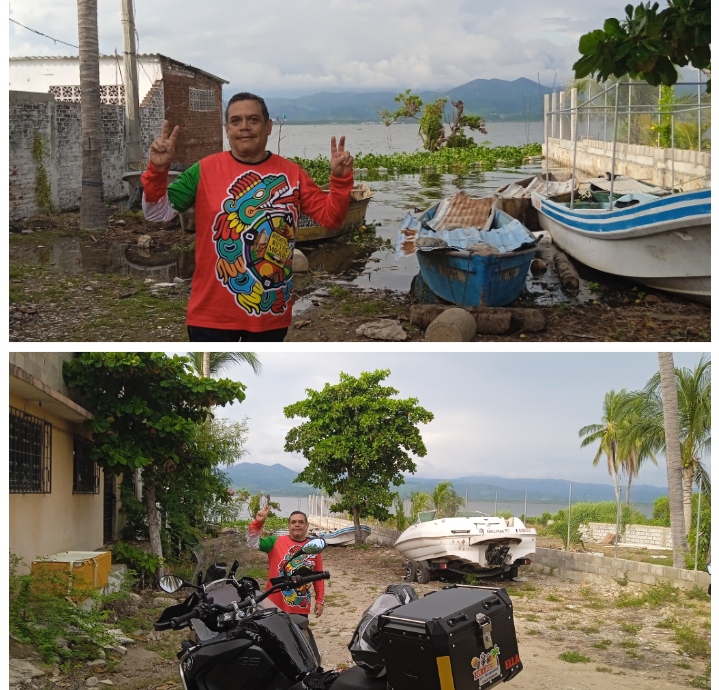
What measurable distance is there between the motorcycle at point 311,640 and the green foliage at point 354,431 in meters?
5.80

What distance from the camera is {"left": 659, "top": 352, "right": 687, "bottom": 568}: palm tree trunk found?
8617 mm

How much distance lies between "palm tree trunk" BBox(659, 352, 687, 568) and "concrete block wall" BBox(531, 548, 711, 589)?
0.90 m

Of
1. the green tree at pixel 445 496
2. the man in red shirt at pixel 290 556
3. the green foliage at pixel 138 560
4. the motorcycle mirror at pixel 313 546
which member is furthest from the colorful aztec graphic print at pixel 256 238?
the green tree at pixel 445 496

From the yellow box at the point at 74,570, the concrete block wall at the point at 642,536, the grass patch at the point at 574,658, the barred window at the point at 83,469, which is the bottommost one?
the concrete block wall at the point at 642,536

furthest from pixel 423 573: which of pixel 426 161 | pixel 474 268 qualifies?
pixel 426 161

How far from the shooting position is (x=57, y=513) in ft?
21.5

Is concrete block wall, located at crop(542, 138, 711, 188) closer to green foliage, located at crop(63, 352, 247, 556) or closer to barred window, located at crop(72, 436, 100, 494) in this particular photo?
green foliage, located at crop(63, 352, 247, 556)

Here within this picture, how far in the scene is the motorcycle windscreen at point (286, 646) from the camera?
10.1 feet

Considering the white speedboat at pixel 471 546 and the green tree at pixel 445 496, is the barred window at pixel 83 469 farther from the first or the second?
the green tree at pixel 445 496

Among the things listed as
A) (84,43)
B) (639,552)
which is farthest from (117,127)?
(639,552)

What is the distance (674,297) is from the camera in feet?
24.3

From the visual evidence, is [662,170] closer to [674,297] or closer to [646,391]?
[646,391]

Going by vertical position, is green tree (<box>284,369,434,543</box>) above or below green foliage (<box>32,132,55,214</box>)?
below

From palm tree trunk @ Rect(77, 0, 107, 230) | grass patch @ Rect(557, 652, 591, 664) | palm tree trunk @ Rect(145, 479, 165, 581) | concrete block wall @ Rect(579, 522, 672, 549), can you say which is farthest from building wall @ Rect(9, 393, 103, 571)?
concrete block wall @ Rect(579, 522, 672, 549)
